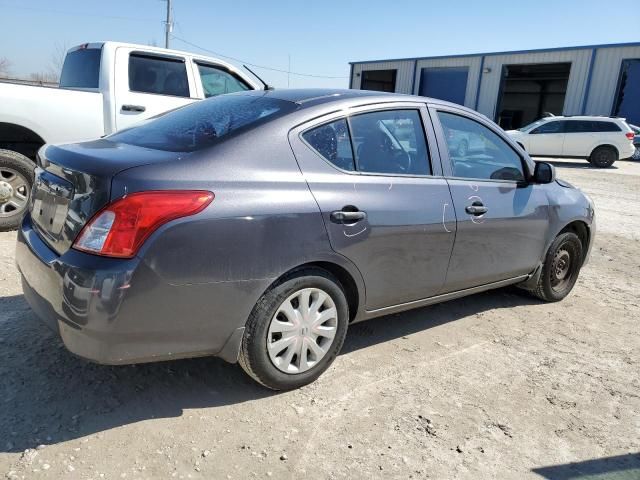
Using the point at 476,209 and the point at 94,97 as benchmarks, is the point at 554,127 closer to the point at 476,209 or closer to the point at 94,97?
the point at 94,97

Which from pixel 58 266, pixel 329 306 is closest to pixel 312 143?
pixel 329 306

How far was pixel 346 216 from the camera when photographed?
2.88m

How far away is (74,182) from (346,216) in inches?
53.4

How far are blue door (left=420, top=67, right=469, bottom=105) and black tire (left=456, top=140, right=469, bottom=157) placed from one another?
29.8 meters

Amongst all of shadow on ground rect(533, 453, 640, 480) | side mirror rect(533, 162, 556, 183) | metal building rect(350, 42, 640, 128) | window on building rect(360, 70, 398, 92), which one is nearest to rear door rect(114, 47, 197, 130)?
side mirror rect(533, 162, 556, 183)

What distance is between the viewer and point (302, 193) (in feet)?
8.97

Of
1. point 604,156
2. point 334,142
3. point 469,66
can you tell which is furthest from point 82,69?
point 469,66

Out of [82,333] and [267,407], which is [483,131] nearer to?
[267,407]

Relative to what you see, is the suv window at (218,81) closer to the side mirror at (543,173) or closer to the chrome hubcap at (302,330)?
the side mirror at (543,173)

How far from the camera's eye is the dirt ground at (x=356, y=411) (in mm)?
2400

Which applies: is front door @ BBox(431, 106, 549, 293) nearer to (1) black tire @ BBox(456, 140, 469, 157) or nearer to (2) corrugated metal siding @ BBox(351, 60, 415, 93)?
(1) black tire @ BBox(456, 140, 469, 157)

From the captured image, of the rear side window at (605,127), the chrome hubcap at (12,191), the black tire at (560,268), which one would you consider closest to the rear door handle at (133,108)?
the chrome hubcap at (12,191)

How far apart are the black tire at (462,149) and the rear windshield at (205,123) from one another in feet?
4.35

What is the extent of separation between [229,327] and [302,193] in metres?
0.76
